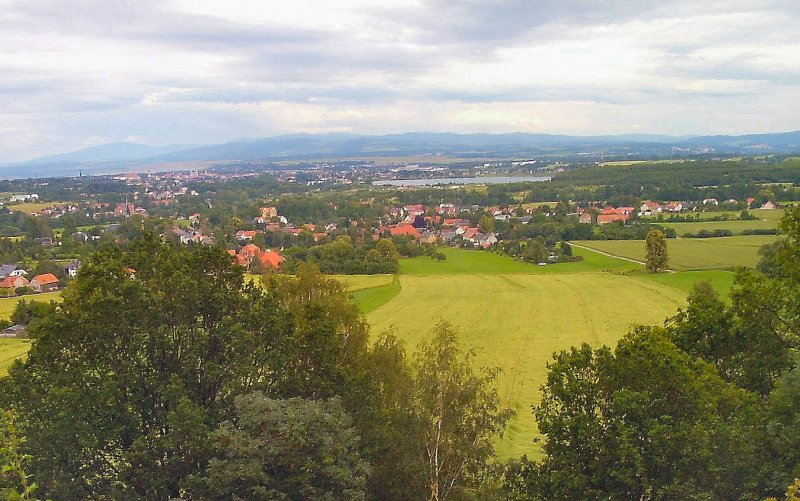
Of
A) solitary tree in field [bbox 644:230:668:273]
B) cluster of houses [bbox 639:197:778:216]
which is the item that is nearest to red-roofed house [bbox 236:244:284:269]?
solitary tree in field [bbox 644:230:668:273]

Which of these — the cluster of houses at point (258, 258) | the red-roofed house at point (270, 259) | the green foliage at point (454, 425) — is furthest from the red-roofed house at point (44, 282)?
the green foliage at point (454, 425)

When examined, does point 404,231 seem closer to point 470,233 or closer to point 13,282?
point 470,233

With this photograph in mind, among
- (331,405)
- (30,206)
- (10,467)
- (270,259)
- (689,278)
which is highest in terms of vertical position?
(10,467)

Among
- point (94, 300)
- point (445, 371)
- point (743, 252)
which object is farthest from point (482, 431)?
point (743, 252)

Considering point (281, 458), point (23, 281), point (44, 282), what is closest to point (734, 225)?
point (44, 282)

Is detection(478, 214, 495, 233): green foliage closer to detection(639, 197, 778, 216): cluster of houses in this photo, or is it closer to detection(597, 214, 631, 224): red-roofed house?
detection(597, 214, 631, 224): red-roofed house

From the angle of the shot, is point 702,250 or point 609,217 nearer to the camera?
point 702,250

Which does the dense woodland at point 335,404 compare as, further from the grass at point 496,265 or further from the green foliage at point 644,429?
the grass at point 496,265
